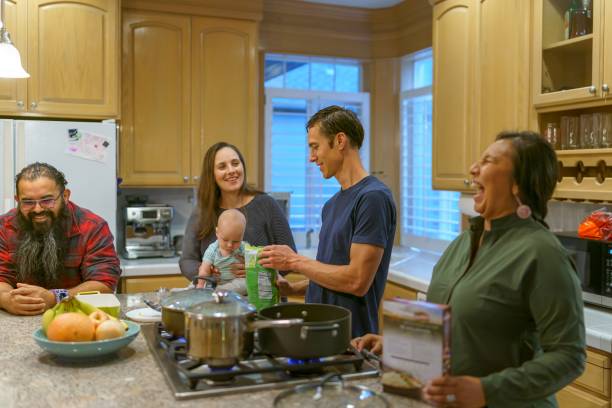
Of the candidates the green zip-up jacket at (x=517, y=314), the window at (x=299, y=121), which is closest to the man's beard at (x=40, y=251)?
the green zip-up jacket at (x=517, y=314)

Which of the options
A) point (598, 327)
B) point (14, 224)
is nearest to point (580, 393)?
point (598, 327)

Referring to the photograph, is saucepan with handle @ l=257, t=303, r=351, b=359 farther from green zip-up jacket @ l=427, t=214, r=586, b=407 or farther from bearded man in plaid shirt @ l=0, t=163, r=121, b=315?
bearded man in plaid shirt @ l=0, t=163, r=121, b=315

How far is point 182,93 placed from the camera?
12.8 feet

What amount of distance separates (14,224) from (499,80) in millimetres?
2278

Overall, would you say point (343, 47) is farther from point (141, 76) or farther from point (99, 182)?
point (99, 182)

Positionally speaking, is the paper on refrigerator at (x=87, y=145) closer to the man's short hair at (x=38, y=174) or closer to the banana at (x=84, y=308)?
the man's short hair at (x=38, y=174)

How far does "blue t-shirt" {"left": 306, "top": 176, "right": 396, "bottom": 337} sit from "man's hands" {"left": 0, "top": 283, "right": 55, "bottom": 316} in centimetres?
85

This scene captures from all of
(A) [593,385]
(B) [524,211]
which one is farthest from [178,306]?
(A) [593,385]

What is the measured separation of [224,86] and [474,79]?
1645 mm

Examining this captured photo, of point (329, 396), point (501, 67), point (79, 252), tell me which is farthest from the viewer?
point (501, 67)

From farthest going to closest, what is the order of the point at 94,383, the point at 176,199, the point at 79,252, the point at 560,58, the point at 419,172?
the point at 419,172 → the point at 176,199 → the point at 560,58 → the point at 79,252 → the point at 94,383

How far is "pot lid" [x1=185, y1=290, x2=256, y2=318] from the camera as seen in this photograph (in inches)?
48.8

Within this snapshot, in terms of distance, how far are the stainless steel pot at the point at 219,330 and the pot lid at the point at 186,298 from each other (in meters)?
0.20

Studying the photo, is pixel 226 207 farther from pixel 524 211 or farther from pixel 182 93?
pixel 182 93
